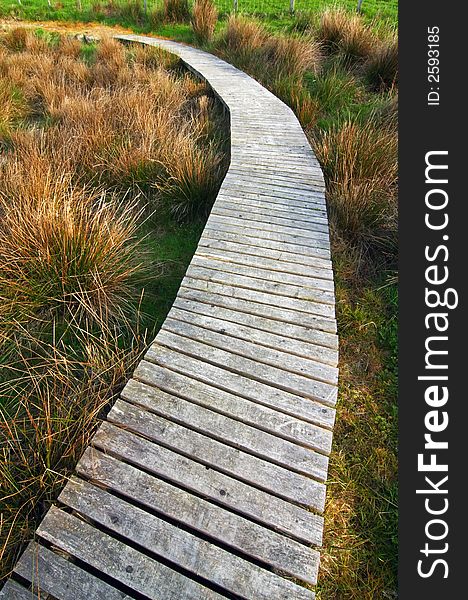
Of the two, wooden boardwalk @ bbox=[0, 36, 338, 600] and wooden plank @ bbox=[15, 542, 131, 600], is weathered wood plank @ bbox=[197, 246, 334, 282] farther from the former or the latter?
wooden plank @ bbox=[15, 542, 131, 600]

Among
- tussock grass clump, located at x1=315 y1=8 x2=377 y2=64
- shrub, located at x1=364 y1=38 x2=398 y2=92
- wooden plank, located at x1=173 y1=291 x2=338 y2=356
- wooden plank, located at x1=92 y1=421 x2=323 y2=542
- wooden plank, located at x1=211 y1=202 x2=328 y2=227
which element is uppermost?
tussock grass clump, located at x1=315 y1=8 x2=377 y2=64

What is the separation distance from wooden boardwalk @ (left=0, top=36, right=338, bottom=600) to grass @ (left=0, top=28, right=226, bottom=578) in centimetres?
23

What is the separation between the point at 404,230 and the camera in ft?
8.32

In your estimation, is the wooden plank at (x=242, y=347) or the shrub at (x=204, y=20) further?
the shrub at (x=204, y=20)

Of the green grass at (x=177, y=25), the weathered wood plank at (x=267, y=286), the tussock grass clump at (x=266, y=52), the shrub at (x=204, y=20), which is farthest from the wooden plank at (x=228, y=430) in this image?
the green grass at (x=177, y=25)

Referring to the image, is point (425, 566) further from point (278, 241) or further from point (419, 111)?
point (419, 111)

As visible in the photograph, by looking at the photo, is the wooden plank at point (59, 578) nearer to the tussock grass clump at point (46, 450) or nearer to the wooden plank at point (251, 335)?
the tussock grass clump at point (46, 450)

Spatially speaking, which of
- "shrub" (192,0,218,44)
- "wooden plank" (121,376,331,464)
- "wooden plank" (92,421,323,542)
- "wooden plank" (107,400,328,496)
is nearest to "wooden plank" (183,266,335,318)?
"wooden plank" (121,376,331,464)

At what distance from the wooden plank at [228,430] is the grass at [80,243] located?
26cm

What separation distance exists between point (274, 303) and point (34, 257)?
5.56 feet

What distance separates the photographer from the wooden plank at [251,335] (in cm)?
238

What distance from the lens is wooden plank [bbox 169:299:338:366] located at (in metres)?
2.38

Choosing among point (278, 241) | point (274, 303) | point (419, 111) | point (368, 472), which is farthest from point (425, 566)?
point (419, 111)

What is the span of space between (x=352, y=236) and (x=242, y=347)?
1.94m
